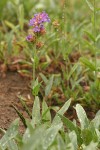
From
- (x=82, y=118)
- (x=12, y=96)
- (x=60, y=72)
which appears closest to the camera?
(x=82, y=118)

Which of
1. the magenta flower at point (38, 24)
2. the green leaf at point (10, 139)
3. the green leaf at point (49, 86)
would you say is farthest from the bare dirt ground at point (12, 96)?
the magenta flower at point (38, 24)

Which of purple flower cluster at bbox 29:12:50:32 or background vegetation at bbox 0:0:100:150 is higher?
purple flower cluster at bbox 29:12:50:32

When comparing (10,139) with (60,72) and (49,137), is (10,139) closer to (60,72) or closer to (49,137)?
(49,137)

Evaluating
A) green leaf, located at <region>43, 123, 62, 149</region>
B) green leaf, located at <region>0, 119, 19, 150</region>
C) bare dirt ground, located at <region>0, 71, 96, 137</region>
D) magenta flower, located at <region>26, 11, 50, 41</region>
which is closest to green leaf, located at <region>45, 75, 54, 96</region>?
bare dirt ground, located at <region>0, 71, 96, 137</region>

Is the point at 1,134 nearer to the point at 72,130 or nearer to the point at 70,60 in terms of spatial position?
the point at 72,130

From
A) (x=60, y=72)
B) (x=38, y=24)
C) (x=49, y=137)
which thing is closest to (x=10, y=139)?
(x=49, y=137)

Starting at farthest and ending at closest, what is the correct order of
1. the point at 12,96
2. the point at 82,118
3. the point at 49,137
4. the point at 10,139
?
1. the point at 12,96
2. the point at 82,118
3. the point at 10,139
4. the point at 49,137

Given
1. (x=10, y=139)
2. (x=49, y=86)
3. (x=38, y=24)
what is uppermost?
(x=38, y=24)

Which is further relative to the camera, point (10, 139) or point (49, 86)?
point (49, 86)

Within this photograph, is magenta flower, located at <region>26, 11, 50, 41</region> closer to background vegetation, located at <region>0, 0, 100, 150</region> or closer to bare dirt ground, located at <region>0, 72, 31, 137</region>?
background vegetation, located at <region>0, 0, 100, 150</region>

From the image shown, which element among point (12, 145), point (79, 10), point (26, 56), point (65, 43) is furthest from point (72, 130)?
point (79, 10)

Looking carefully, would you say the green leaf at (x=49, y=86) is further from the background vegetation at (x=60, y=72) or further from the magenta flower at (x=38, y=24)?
the magenta flower at (x=38, y=24)
